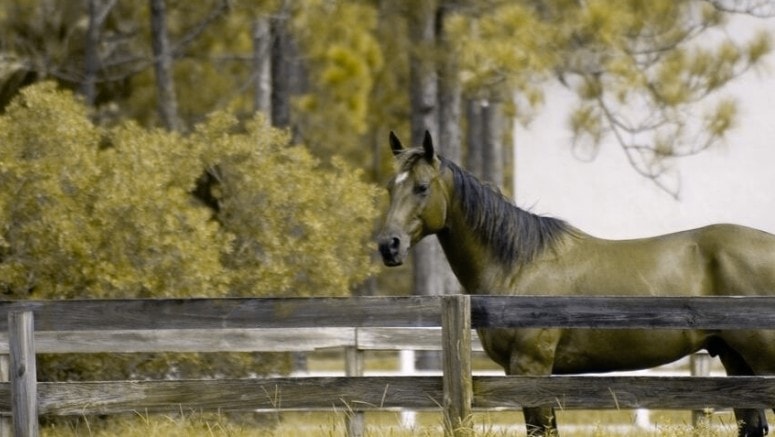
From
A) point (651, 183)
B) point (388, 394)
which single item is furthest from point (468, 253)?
point (651, 183)

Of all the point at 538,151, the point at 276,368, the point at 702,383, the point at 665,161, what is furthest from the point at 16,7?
the point at 702,383

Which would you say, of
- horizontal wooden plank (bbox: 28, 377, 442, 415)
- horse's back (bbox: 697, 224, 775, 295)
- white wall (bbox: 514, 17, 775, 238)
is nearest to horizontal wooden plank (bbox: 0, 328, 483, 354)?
horizontal wooden plank (bbox: 28, 377, 442, 415)

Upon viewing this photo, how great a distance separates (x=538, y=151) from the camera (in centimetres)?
1920

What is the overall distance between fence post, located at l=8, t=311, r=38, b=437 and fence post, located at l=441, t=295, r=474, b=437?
229 cm

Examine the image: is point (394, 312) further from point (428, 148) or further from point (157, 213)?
point (157, 213)

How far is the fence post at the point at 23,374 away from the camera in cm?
839

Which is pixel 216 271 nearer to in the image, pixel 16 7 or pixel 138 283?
pixel 138 283

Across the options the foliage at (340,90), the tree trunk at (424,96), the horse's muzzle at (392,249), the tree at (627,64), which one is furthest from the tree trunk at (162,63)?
the horse's muzzle at (392,249)

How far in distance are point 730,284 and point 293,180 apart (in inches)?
203

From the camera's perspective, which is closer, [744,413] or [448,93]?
[744,413]

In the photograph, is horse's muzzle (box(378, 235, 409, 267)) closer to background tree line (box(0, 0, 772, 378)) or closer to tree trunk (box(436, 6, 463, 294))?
background tree line (box(0, 0, 772, 378))

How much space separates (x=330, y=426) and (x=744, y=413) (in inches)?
98.7

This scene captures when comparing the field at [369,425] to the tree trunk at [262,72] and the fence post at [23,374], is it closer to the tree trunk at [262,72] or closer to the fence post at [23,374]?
the fence post at [23,374]

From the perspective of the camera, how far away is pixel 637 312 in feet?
26.7
